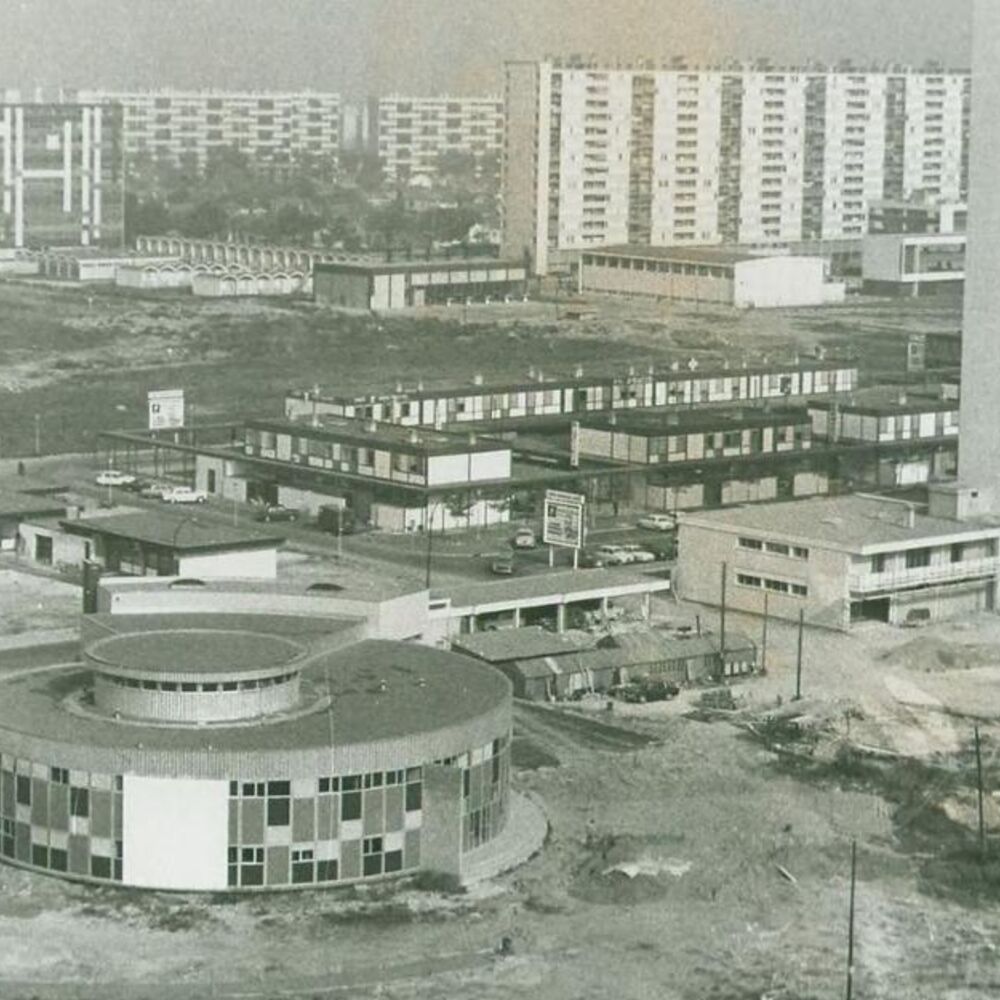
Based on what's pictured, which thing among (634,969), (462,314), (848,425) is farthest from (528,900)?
(462,314)

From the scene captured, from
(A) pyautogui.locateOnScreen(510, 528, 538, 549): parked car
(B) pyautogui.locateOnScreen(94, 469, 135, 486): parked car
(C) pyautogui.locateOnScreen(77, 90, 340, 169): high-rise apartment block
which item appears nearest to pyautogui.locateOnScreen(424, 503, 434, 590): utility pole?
(A) pyautogui.locateOnScreen(510, 528, 538, 549): parked car

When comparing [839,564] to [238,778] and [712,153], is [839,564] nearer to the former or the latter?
[238,778]

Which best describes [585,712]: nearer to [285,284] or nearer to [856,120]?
[285,284]

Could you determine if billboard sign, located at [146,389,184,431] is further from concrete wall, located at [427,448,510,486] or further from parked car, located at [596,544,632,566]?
parked car, located at [596,544,632,566]

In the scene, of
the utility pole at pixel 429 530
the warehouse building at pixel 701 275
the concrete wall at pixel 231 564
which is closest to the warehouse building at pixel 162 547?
the concrete wall at pixel 231 564

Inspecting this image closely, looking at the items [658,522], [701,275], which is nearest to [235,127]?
[701,275]

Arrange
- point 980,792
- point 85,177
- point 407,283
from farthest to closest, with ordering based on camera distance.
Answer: point 85,177 → point 407,283 → point 980,792

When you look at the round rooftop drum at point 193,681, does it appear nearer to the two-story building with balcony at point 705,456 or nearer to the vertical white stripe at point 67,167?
the two-story building with balcony at point 705,456
